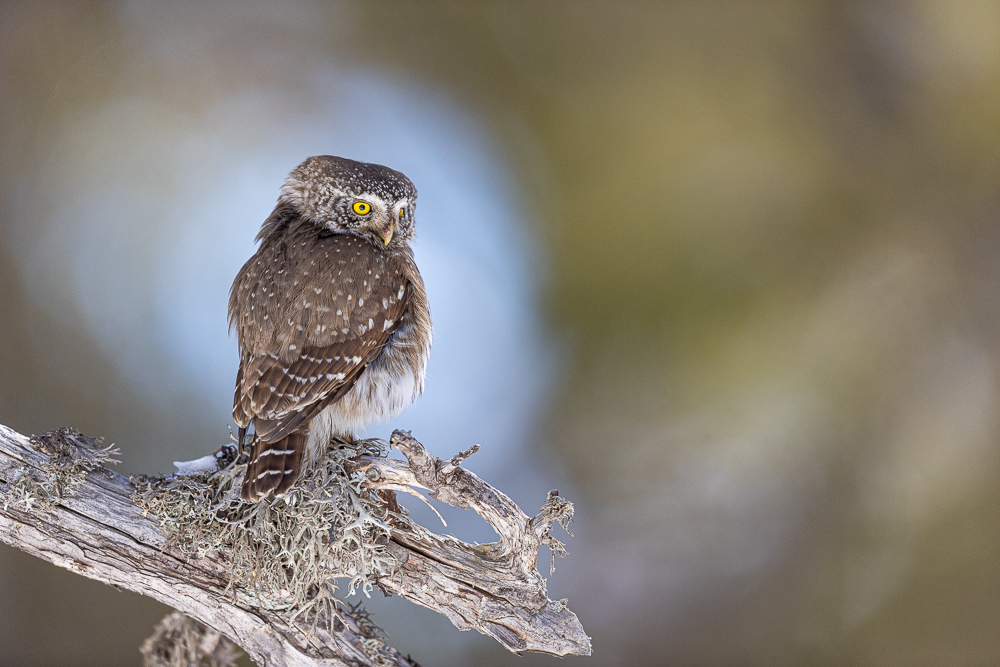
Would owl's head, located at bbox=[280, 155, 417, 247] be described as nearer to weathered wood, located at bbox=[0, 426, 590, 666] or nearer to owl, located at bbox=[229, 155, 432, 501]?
owl, located at bbox=[229, 155, 432, 501]

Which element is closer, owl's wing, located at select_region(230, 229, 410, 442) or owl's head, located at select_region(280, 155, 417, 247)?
owl's wing, located at select_region(230, 229, 410, 442)

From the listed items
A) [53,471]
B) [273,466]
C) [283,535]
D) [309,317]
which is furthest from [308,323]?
[53,471]

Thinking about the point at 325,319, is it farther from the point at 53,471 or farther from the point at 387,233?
the point at 53,471

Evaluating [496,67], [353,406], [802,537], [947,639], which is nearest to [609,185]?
[496,67]

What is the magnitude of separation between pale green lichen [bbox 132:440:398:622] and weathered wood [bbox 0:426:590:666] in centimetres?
5

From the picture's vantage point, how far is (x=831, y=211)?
3.99 m

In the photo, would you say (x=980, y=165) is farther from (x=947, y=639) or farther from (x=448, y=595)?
(x=448, y=595)

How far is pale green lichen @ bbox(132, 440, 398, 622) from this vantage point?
5.95ft

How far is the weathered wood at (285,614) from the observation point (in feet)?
6.04

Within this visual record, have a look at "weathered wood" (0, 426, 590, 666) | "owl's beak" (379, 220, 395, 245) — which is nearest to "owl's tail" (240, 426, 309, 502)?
"weathered wood" (0, 426, 590, 666)

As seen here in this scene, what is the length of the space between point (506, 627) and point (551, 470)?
2261 millimetres

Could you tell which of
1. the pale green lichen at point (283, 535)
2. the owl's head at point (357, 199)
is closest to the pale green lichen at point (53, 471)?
the pale green lichen at point (283, 535)

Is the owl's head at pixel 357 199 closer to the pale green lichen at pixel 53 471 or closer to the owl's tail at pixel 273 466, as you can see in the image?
the owl's tail at pixel 273 466

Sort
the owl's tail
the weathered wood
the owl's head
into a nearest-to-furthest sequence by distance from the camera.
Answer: the owl's tail < the weathered wood < the owl's head
